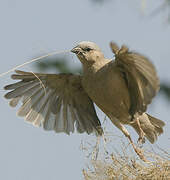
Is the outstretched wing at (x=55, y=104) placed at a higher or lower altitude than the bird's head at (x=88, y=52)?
lower

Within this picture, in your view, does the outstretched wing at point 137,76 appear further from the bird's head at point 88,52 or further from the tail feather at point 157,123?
the tail feather at point 157,123

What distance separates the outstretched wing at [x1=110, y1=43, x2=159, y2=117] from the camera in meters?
3.05

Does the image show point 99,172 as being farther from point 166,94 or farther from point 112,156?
point 166,94

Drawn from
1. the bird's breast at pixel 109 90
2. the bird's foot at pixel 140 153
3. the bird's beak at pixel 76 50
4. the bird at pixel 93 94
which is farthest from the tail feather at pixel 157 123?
the bird's beak at pixel 76 50

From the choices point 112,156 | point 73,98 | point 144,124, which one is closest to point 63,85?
point 73,98

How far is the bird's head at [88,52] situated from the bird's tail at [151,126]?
26.8 inches

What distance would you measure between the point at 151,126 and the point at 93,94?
629mm

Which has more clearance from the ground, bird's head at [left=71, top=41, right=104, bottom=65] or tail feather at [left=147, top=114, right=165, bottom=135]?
bird's head at [left=71, top=41, right=104, bottom=65]

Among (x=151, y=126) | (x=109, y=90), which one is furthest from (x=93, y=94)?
(x=151, y=126)

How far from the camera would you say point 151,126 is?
4078 mm

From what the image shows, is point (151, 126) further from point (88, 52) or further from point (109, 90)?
point (88, 52)

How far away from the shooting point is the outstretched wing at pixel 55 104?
13.4 feet

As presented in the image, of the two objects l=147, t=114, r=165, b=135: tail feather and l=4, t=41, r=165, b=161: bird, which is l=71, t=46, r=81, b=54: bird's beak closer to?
l=4, t=41, r=165, b=161: bird

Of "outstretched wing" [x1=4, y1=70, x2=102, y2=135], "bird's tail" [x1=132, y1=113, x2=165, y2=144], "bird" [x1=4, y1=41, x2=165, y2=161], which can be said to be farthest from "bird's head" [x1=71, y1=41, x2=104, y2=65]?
"bird's tail" [x1=132, y1=113, x2=165, y2=144]
